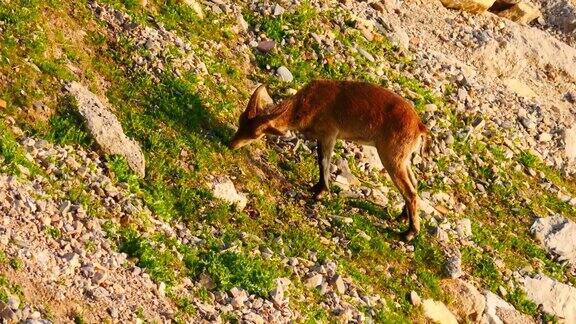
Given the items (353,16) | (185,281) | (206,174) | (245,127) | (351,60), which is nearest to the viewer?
(185,281)

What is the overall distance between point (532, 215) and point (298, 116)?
5089 millimetres

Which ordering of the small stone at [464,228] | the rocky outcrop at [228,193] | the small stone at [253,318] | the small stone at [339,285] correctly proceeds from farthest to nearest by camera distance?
1. the small stone at [464,228]
2. the rocky outcrop at [228,193]
3. the small stone at [339,285]
4. the small stone at [253,318]

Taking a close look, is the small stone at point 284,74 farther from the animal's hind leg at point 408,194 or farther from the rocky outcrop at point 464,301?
the rocky outcrop at point 464,301

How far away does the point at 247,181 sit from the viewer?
15.1 m

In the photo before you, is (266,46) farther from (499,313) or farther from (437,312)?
(499,313)

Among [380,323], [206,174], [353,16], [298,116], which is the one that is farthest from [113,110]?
[353,16]

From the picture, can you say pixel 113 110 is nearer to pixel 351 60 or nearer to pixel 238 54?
pixel 238 54

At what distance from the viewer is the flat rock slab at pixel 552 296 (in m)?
16.2

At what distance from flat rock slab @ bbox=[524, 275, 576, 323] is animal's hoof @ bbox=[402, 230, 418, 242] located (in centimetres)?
208

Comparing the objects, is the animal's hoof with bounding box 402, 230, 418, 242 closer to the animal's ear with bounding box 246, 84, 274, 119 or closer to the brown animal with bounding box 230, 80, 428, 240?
the brown animal with bounding box 230, 80, 428, 240

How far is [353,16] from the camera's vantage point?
20.5m

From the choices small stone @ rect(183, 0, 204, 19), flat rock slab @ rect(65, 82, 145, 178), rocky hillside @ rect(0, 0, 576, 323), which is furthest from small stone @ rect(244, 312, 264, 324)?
small stone @ rect(183, 0, 204, 19)

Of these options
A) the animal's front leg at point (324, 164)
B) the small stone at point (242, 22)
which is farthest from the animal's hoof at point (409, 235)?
the small stone at point (242, 22)

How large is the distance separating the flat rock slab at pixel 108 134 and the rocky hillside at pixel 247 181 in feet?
0.09
